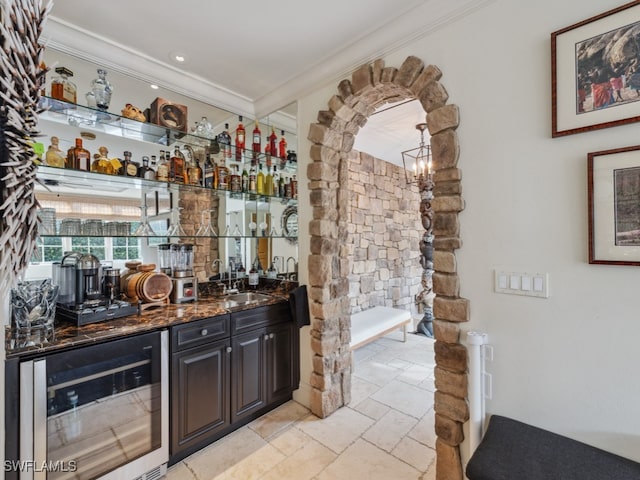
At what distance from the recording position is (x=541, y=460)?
118 cm

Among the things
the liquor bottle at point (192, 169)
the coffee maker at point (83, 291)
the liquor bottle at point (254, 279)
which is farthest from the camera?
the liquor bottle at point (254, 279)

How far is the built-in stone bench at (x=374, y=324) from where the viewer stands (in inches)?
132

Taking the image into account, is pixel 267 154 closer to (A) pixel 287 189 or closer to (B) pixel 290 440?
(A) pixel 287 189

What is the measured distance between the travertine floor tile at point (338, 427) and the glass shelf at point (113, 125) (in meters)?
2.44

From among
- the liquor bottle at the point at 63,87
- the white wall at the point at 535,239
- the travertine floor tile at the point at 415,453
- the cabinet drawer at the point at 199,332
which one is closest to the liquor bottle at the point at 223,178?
the liquor bottle at the point at 63,87

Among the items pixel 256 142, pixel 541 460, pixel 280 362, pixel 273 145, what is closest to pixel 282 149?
pixel 273 145

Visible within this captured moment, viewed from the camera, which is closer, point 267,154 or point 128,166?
point 128,166

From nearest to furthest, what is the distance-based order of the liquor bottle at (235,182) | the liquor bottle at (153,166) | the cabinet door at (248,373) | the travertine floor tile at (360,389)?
the cabinet door at (248,373) → the liquor bottle at (153,166) → the travertine floor tile at (360,389) → the liquor bottle at (235,182)

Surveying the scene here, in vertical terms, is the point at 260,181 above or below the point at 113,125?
below

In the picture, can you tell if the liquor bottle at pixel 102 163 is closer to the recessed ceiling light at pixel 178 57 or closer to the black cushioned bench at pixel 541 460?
the recessed ceiling light at pixel 178 57

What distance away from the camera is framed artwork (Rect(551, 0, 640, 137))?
1.22 metres

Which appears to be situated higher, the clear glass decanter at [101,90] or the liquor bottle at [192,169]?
the clear glass decanter at [101,90]

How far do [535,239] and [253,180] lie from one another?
7.67ft

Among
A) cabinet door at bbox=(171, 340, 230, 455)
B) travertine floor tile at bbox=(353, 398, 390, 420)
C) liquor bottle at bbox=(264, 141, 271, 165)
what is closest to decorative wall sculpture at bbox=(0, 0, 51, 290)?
cabinet door at bbox=(171, 340, 230, 455)
